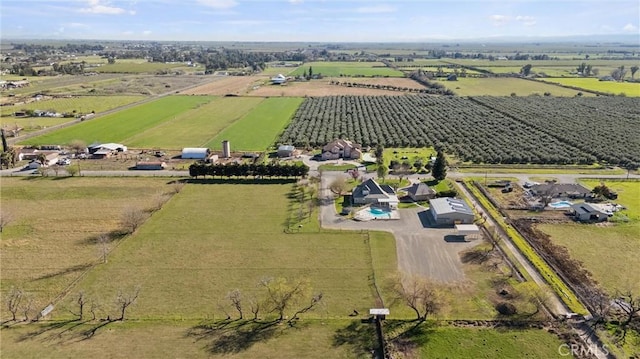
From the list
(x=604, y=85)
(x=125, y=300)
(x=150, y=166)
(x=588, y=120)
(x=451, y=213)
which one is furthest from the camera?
(x=604, y=85)

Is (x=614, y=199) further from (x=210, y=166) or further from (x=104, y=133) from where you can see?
(x=104, y=133)

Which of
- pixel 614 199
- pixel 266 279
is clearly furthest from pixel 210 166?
pixel 614 199

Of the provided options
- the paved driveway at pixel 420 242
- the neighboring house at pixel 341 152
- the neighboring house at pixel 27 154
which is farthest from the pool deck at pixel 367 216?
the neighboring house at pixel 27 154

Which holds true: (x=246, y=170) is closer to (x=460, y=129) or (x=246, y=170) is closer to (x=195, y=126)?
(x=195, y=126)

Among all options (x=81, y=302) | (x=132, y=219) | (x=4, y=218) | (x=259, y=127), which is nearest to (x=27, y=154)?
(x=4, y=218)

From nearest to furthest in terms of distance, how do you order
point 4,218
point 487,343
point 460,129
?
point 487,343, point 4,218, point 460,129
